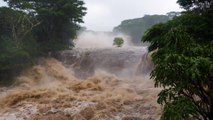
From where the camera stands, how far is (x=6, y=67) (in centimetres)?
1952

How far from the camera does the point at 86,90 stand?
16.1 m

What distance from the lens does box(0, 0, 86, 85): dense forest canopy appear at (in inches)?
793

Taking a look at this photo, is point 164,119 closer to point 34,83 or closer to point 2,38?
point 34,83

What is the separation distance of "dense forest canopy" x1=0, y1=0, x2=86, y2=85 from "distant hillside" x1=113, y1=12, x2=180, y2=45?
28.3m

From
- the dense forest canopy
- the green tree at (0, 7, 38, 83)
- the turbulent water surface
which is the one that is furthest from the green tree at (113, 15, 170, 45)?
the green tree at (0, 7, 38, 83)

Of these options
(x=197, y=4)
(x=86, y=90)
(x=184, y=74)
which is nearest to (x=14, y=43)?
(x=86, y=90)

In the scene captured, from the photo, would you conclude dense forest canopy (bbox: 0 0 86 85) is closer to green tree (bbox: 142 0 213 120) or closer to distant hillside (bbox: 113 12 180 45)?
green tree (bbox: 142 0 213 120)

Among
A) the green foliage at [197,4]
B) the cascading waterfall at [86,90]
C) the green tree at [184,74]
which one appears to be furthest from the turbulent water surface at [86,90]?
the green tree at [184,74]

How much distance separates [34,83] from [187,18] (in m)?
11.4

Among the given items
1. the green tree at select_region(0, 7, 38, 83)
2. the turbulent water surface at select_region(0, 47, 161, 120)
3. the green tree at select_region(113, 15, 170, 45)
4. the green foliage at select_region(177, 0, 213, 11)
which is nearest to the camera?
the green foliage at select_region(177, 0, 213, 11)

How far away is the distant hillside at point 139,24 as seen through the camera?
5451cm

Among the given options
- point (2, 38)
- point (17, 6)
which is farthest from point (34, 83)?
point (17, 6)

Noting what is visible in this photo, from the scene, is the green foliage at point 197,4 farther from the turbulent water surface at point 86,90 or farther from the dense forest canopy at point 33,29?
the dense forest canopy at point 33,29

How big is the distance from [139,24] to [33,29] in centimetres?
3453
